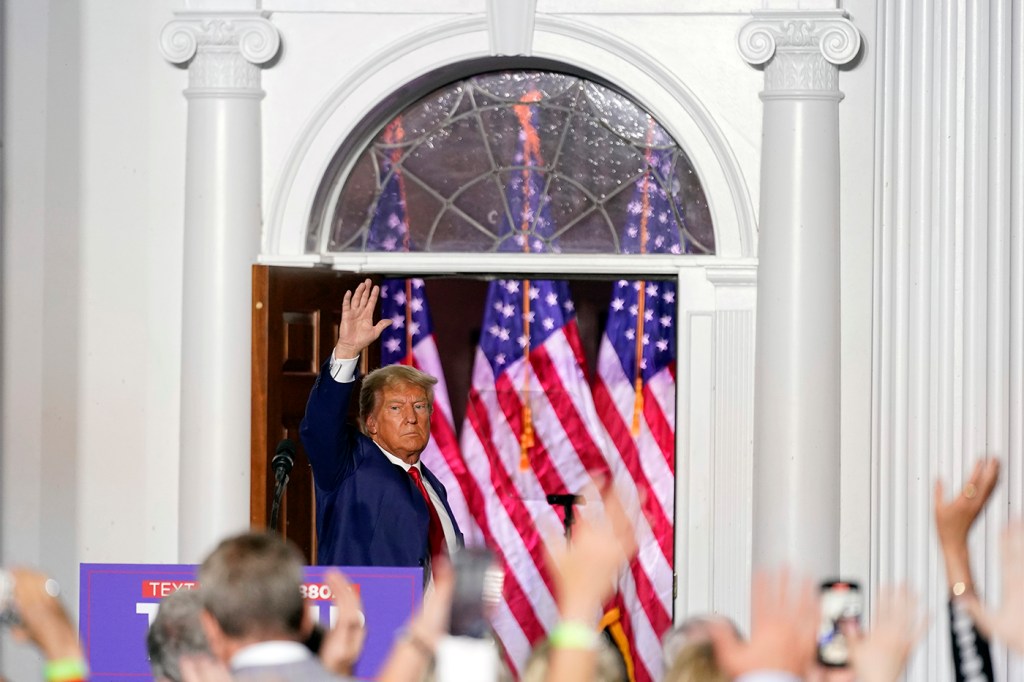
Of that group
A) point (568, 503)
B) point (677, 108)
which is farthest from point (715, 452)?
point (677, 108)

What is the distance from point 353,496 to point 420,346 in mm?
2522

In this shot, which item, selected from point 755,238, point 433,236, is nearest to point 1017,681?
point 755,238

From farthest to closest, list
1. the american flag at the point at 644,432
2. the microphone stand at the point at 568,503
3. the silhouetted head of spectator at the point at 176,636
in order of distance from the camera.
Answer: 1. the american flag at the point at 644,432
2. the microphone stand at the point at 568,503
3. the silhouetted head of spectator at the point at 176,636

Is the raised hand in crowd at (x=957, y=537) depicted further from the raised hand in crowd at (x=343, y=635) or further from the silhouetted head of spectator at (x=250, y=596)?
the silhouetted head of spectator at (x=250, y=596)

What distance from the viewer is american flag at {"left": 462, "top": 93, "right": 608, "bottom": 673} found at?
8188 mm

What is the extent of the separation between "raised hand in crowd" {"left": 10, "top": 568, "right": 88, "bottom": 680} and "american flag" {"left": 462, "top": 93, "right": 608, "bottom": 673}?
5.38m

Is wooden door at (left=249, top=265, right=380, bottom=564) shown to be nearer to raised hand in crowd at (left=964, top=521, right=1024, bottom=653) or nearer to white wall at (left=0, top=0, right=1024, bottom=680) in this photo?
white wall at (left=0, top=0, right=1024, bottom=680)

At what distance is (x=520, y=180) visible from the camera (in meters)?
6.77

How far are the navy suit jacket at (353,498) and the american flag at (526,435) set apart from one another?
8.02ft

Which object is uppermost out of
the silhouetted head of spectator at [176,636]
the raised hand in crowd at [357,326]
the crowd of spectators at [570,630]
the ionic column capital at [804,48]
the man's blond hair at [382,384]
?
the ionic column capital at [804,48]

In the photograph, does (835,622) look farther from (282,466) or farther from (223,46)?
(223,46)

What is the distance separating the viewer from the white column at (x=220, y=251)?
642cm

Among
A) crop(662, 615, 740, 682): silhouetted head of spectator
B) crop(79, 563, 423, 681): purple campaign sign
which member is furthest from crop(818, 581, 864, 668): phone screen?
crop(79, 563, 423, 681): purple campaign sign

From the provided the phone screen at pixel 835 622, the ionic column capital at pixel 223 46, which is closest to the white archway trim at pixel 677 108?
the ionic column capital at pixel 223 46
